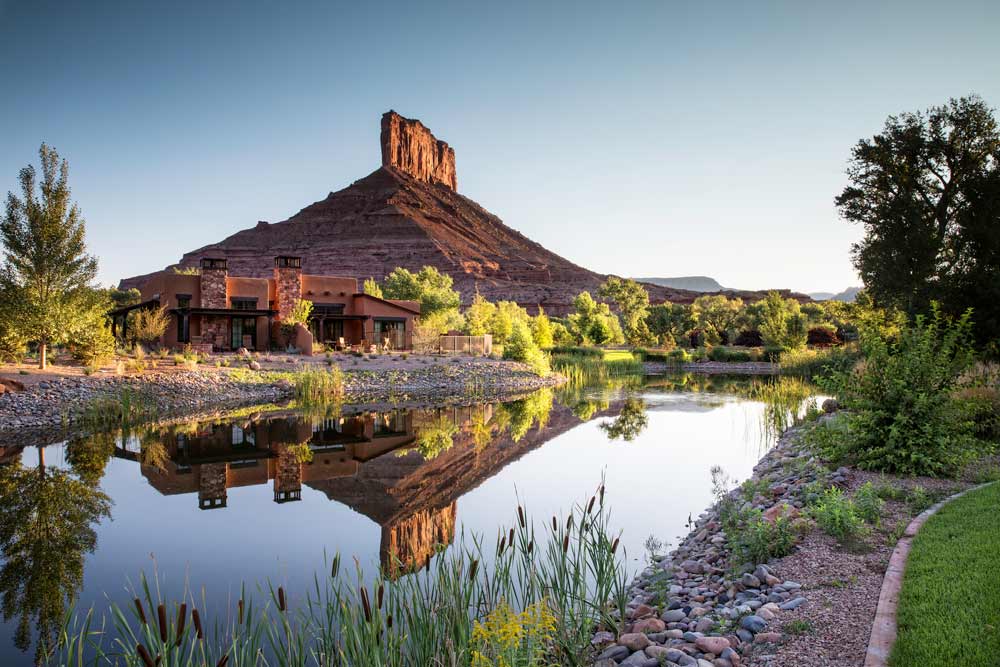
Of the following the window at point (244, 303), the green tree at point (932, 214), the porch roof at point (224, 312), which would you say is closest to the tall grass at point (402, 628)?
the green tree at point (932, 214)

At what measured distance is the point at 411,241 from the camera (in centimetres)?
9919

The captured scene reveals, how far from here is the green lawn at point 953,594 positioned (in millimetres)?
3307

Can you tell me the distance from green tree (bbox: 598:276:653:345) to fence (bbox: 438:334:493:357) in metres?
22.2

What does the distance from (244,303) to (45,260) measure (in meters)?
12.9

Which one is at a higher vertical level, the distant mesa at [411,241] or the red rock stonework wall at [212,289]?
the distant mesa at [411,241]

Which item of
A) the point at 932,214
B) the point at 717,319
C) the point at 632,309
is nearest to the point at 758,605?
the point at 932,214

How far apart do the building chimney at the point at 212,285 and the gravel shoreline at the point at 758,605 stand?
28.9 m

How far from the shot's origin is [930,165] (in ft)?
52.5

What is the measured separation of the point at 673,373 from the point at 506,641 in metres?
34.1

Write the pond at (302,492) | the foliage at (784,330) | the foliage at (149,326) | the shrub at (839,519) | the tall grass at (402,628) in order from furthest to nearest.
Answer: the foliage at (784,330), the foliage at (149,326), the pond at (302,492), the shrub at (839,519), the tall grass at (402,628)

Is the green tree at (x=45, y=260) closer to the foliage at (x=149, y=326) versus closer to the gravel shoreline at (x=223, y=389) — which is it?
the gravel shoreline at (x=223, y=389)

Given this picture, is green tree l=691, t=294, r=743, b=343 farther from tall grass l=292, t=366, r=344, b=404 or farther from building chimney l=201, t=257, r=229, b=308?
building chimney l=201, t=257, r=229, b=308

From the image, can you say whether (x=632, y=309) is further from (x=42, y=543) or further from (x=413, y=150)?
(x=413, y=150)

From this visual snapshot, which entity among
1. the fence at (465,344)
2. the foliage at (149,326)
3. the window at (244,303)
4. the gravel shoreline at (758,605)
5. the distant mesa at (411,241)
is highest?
the distant mesa at (411,241)
